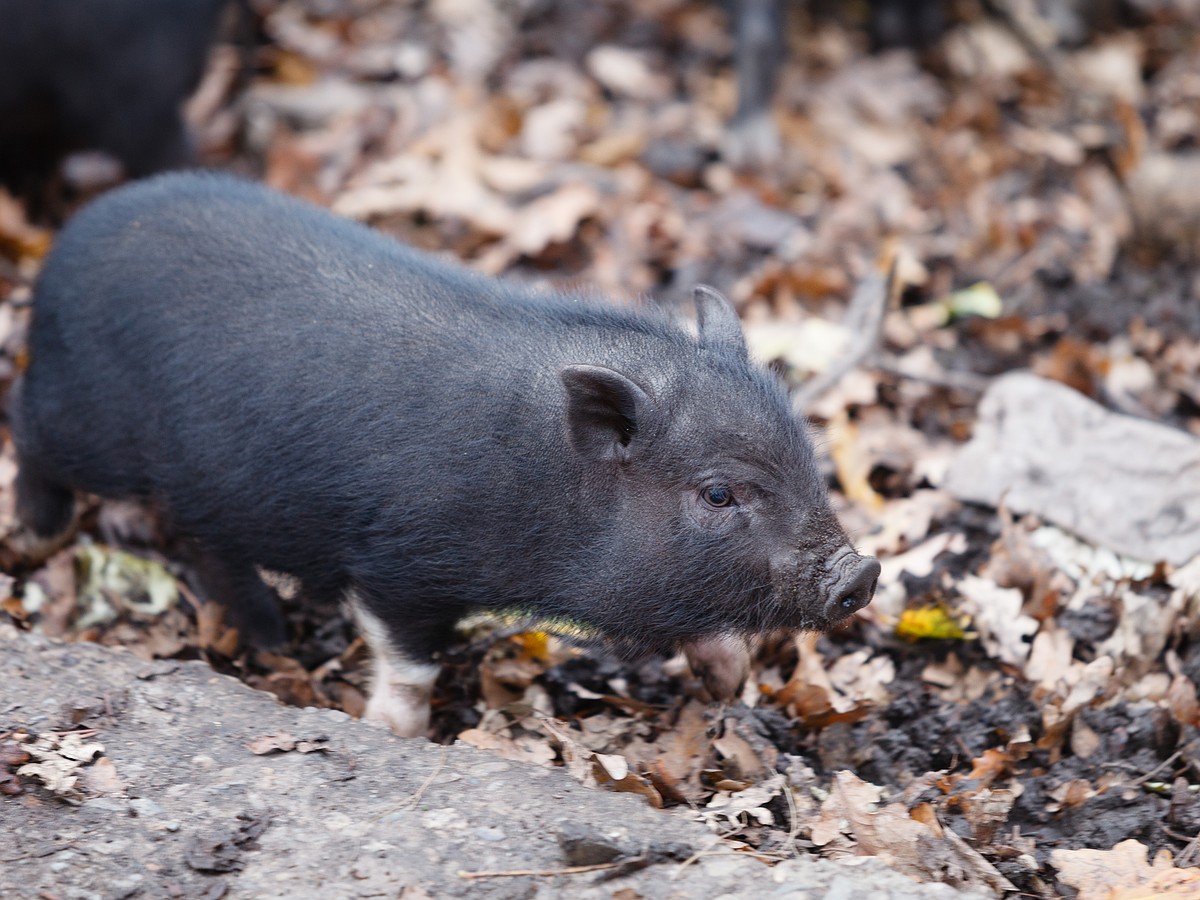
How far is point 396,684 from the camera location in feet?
14.0

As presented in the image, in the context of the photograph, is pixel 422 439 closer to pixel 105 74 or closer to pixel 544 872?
pixel 544 872

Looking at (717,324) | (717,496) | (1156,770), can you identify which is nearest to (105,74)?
(717,324)

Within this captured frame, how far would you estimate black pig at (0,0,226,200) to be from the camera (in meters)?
6.84

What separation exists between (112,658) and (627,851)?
5.80ft

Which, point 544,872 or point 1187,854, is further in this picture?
point 1187,854

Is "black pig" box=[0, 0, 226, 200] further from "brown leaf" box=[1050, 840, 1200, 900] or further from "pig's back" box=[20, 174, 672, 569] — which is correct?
"brown leaf" box=[1050, 840, 1200, 900]

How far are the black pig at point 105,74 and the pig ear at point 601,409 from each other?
14.1 ft

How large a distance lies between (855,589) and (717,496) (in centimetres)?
46

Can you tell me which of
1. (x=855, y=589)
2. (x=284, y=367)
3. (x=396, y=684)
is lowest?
(x=396, y=684)

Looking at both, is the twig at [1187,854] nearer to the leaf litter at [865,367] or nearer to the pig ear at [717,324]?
the leaf litter at [865,367]

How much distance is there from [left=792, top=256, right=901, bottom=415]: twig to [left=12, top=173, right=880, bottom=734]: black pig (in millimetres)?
1320

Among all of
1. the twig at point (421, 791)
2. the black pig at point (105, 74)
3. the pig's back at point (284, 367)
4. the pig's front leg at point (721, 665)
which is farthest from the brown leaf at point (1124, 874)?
the black pig at point (105, 74)

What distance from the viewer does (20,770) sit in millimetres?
3527

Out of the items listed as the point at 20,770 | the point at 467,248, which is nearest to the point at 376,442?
the point at 20,770
